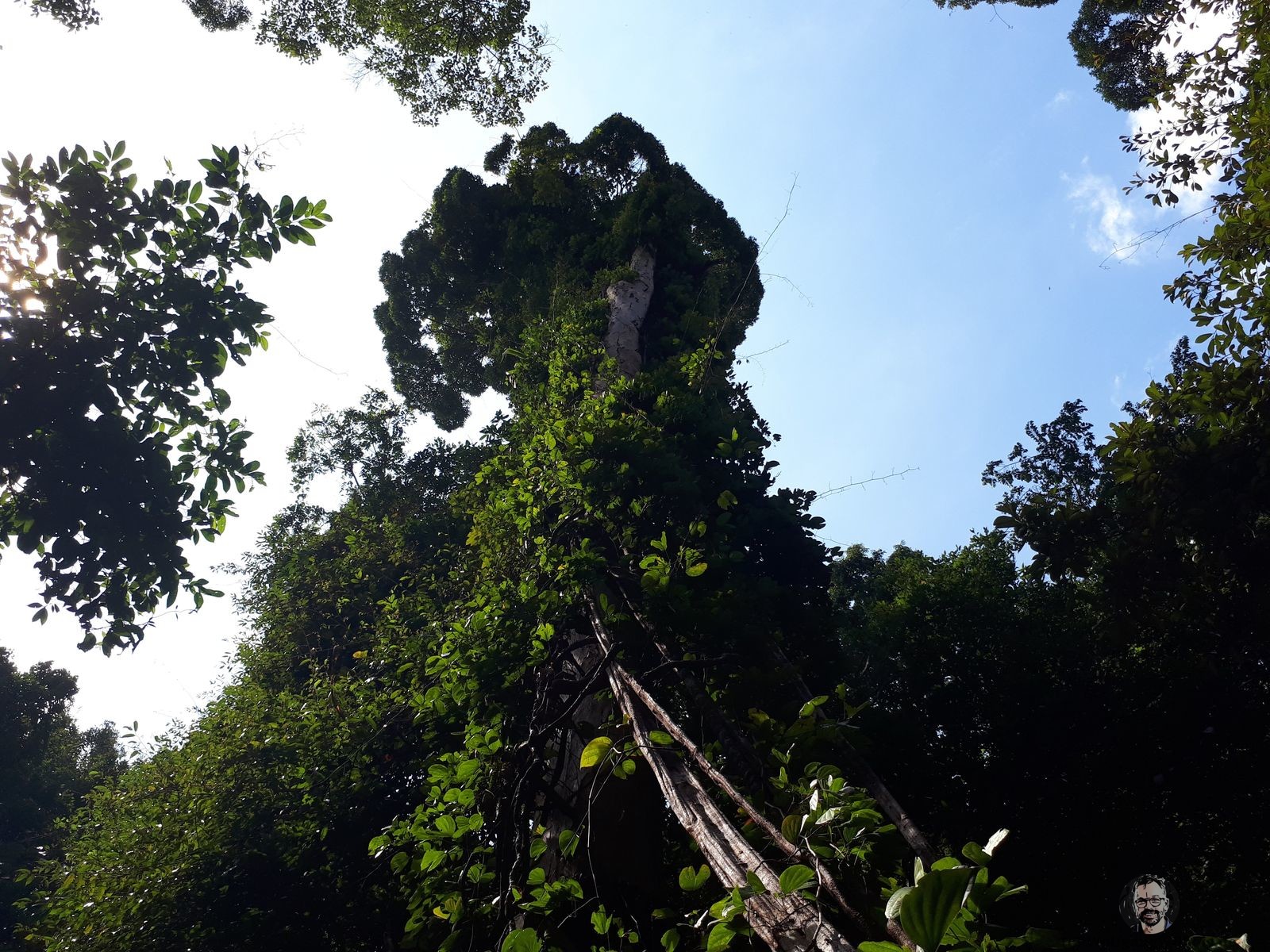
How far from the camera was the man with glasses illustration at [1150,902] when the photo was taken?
8.52 m

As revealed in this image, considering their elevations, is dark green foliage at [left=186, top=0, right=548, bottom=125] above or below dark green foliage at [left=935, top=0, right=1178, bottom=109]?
above

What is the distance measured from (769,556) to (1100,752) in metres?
5.51

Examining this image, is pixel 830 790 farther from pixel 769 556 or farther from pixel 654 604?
pixel 769 556

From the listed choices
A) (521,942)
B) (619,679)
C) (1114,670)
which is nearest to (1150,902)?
(1114,670)

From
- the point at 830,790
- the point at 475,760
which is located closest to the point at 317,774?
the point at 475,760

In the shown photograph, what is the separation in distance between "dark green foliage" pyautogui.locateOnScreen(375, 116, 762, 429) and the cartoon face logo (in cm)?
848

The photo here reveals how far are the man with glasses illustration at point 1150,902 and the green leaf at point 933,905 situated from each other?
10280mm

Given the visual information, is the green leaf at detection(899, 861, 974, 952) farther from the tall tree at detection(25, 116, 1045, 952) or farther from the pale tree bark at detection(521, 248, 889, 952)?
the pale tree bark at detection(521, 248, 889, 952)

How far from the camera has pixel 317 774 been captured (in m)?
6.00

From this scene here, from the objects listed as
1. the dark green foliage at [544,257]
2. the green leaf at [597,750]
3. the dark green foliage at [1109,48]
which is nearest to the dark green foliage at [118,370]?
the green leaf at [597,750]

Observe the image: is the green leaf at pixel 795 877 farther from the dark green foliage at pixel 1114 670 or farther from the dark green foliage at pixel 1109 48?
the dark green foliage at pixel 1109 48

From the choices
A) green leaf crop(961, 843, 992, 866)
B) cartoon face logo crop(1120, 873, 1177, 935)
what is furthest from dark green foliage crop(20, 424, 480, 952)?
cartoon face logo crop(1120, 873, 1177, 935)

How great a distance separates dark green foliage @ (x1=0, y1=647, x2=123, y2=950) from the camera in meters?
18.4

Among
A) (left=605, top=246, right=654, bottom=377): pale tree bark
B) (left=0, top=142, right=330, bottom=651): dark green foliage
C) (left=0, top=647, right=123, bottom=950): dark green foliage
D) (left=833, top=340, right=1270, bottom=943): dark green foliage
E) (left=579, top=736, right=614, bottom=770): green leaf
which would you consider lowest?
(left=833, top=340, right=1270, bottom=943): dark green foliage
